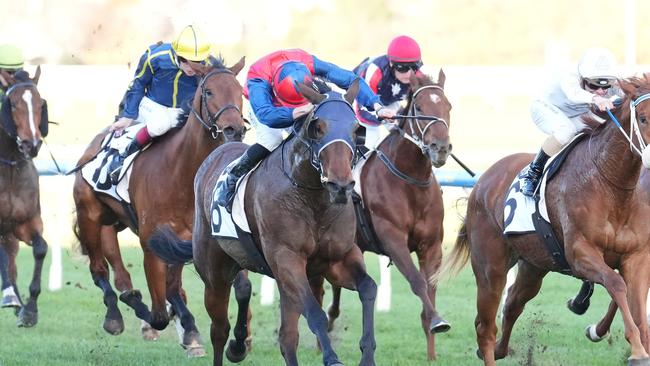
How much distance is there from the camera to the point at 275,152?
718 cm

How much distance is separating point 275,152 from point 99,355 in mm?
2374

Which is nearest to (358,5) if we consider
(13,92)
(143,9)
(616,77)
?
(143,9)

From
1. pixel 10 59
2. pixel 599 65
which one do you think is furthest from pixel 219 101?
pixel 10 59

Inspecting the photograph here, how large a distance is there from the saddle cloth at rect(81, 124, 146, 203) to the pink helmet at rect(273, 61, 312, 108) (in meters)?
2.20

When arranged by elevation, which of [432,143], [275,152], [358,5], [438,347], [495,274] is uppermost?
[275,152]

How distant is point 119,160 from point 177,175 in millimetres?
866

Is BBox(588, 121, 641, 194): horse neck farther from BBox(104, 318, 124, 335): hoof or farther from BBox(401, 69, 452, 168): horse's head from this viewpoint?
BBox(104, 318, 124, 335): hoof

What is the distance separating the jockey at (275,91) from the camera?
284 inches

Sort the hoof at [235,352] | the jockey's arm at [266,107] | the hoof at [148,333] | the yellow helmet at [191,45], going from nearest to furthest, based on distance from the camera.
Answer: the jockey's arm at [266,107], the hoof at [235,352], the yellow helmet at [191,45], the hoof at [148,333]

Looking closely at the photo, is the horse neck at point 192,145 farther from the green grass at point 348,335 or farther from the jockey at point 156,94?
the green grass at point 348,335

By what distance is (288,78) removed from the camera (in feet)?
23.6

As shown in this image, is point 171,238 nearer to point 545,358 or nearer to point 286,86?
point 286,86

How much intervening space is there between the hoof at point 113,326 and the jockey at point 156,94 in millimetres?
996

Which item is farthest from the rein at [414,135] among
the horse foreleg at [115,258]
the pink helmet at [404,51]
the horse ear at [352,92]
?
the horse foreleg at [115,258]
